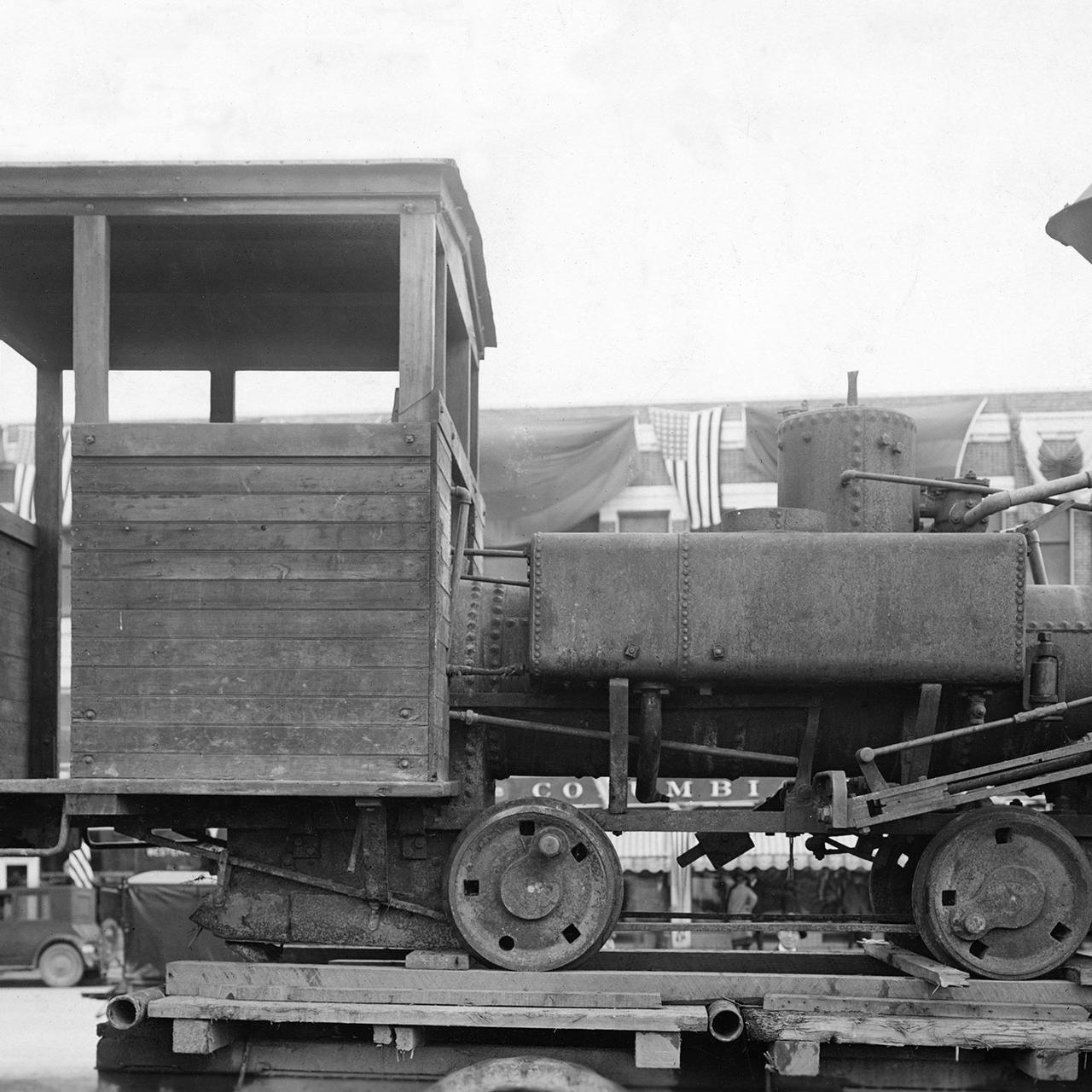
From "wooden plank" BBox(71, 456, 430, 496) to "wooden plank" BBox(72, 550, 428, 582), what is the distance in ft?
0.94

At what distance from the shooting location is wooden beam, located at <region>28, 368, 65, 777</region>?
294 inches

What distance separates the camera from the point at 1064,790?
6.51m

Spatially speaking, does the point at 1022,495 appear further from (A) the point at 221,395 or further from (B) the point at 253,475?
(A) the point at 221,395

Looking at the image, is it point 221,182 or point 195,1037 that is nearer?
point 195,1037

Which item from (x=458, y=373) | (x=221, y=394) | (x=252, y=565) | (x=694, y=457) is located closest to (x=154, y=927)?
(x=221, y=394)

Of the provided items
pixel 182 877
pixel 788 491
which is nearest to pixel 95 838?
pixel 788 491

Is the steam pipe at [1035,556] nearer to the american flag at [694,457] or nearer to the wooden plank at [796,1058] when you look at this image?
the wooden plank at [796,1058]

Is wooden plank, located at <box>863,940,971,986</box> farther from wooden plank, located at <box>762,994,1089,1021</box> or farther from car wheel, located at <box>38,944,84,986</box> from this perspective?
car wheel, located at <box>38,944,84,986</box>

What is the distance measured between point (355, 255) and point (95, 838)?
3542mm

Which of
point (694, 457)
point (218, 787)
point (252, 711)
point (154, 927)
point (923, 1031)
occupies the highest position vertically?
point (694, 457)

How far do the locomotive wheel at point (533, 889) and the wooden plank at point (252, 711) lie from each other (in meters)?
0.70

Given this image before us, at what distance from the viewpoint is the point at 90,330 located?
19.6 feet

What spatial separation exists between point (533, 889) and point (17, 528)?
369 centimetres

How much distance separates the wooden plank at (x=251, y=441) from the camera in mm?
5863
